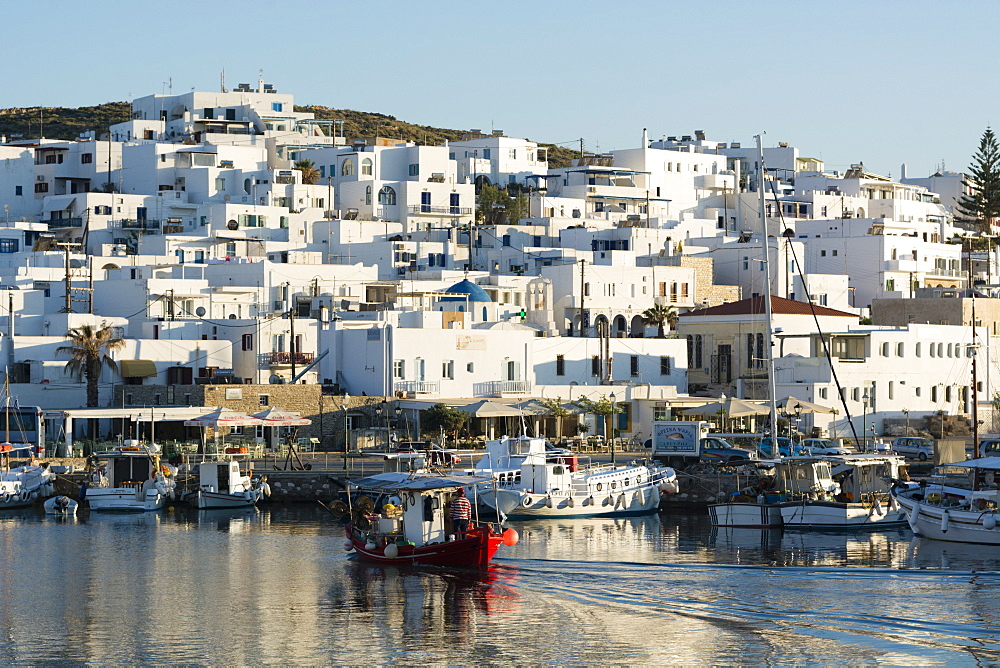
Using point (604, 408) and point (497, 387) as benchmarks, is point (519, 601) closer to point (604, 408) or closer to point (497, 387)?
point (604, 408)

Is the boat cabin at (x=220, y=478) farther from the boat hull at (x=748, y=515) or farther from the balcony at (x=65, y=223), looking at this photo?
the balcony at (x=65, y=223)

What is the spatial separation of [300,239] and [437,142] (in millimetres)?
75408

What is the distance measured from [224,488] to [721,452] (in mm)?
18125

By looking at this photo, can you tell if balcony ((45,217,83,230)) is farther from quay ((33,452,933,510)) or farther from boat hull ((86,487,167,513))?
boat hull ((86,487,167,513))

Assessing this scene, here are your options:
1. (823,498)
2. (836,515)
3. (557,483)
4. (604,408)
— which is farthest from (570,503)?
(604,408)

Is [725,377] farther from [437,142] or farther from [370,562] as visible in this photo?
[437,142]

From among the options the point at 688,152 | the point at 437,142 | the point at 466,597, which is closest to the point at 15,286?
the point at 466,597

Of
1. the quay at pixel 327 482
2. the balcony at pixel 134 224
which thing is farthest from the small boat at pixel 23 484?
the balcony at pixel 134 224

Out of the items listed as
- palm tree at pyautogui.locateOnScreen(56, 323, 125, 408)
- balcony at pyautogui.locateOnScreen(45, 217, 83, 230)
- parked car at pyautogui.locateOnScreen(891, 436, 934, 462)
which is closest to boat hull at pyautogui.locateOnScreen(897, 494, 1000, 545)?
parked car at pyautogui.locateOnScreen(891, 436, 934, 462)

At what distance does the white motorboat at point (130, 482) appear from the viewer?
58.6 meters

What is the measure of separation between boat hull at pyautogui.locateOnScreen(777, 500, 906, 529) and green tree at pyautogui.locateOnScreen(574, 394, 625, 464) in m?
17.2

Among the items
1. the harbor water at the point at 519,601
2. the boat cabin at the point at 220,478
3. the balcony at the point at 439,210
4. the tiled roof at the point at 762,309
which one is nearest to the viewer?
the harbor water at the point at 519,601

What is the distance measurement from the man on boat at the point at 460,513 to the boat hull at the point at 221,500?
16626 millimetres

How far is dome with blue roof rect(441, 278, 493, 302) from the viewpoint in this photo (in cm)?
8519
